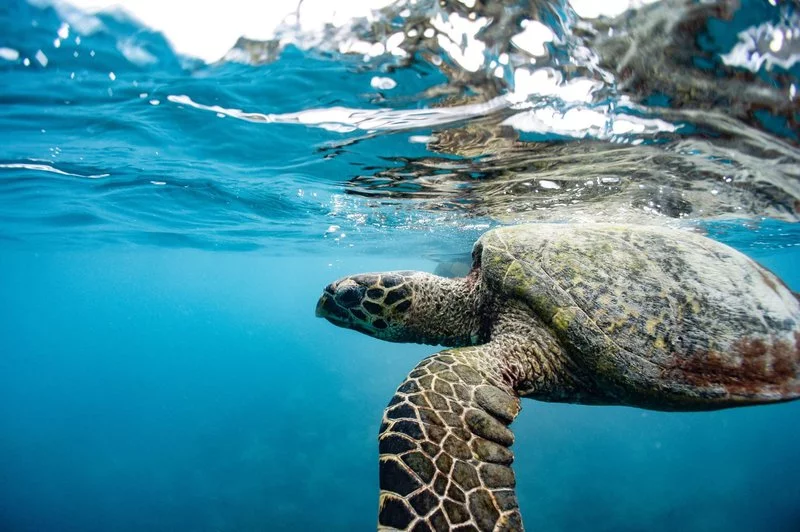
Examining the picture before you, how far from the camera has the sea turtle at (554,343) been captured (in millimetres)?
2408

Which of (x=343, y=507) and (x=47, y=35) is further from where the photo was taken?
(x=343, y=507)

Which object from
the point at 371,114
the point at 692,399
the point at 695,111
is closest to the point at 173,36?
the point at 371,114

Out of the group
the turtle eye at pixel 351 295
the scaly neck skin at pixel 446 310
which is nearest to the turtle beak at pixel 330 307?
the turtle eye at pixel 351 295

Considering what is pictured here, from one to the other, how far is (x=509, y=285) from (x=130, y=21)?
16.3 ft

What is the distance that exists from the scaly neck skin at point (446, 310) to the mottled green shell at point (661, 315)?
1.63 ft

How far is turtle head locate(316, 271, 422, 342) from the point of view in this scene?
4328mm

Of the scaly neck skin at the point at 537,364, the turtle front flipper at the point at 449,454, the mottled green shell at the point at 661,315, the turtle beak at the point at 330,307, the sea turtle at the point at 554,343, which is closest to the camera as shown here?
the turtle front flipper at the point at 449,454

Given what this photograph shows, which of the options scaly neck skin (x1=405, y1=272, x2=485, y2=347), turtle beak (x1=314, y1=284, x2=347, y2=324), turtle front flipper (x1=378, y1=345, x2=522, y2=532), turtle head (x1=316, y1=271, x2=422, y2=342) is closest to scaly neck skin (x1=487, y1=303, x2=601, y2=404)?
turtle front flipper (x1=378, y1=345, x2=522, y2=532)

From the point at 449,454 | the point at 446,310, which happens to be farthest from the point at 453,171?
the point at 449,454

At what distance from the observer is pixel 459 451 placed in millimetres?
2506

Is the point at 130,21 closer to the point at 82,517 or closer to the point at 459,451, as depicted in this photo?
the point at 459,451

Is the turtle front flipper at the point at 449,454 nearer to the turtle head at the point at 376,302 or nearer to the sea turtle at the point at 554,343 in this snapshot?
the sea turtle at the point at 554,343

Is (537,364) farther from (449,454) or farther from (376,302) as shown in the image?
(376,302)

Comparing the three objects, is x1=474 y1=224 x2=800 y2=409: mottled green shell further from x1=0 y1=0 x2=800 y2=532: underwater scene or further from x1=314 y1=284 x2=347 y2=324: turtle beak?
x1=314 y1=284 x2=347 y2=324: turtle beak
